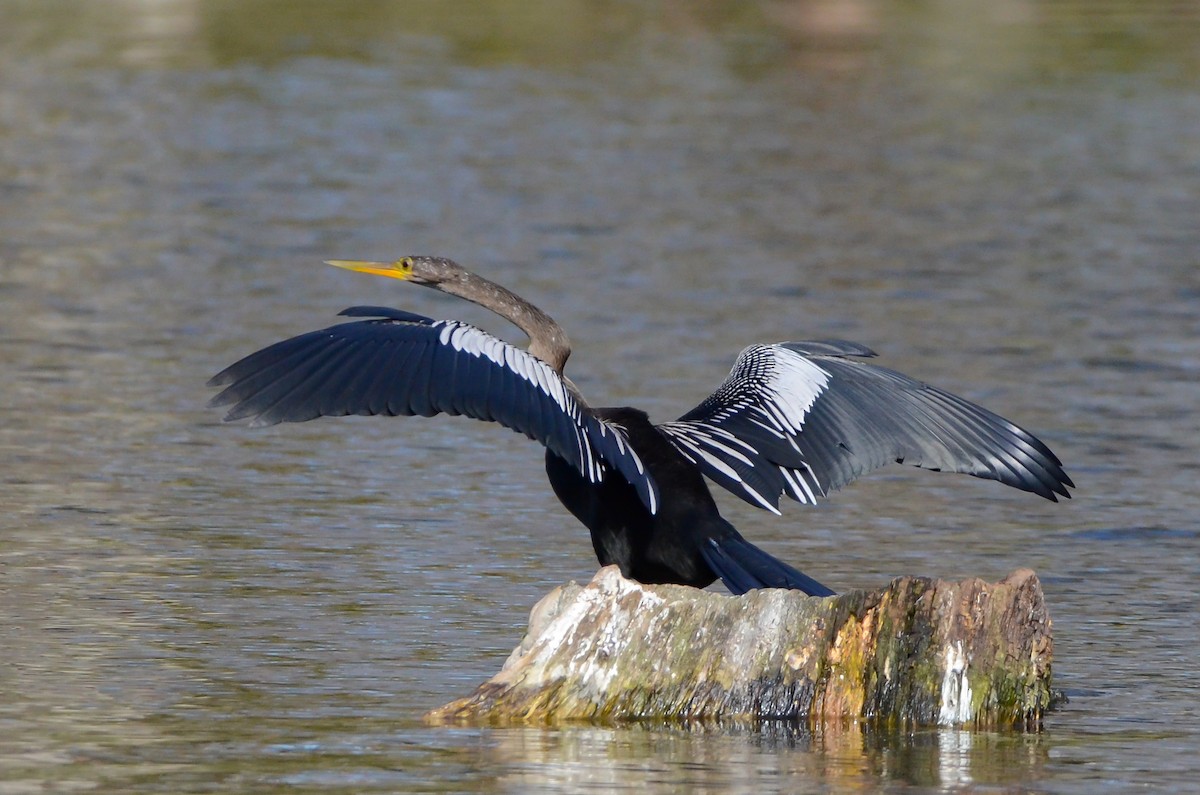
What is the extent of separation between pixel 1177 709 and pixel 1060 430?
4.47 meters

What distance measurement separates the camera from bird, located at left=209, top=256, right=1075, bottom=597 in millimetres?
6082

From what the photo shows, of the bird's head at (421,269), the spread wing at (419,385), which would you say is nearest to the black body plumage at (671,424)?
the spread wing at (419,385)

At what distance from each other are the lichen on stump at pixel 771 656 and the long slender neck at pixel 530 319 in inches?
62.0

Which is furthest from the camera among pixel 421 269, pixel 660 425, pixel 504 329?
pixel 504 329

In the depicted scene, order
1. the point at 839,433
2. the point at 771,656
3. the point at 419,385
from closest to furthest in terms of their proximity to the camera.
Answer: the point at 771,656 < the point at 419,385 < the point at 839,433

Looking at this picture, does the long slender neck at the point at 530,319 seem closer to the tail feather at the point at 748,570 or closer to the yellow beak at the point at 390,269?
the yellow beak at the point at 390,269

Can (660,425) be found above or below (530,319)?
below

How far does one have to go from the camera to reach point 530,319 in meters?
7.36

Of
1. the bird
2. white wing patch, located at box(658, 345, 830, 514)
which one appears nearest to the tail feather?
the bird

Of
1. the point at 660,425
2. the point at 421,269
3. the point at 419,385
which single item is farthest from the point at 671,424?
the point at 421,269

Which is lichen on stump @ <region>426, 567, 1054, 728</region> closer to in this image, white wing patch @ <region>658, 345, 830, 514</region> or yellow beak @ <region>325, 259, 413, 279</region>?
white wing patch @ <region>658, 345, 830, 514</region>

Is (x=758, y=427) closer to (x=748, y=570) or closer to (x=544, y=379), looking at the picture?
(x=748, y=570)

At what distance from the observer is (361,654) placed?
6.59 m

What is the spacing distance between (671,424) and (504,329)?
6.22 meters
